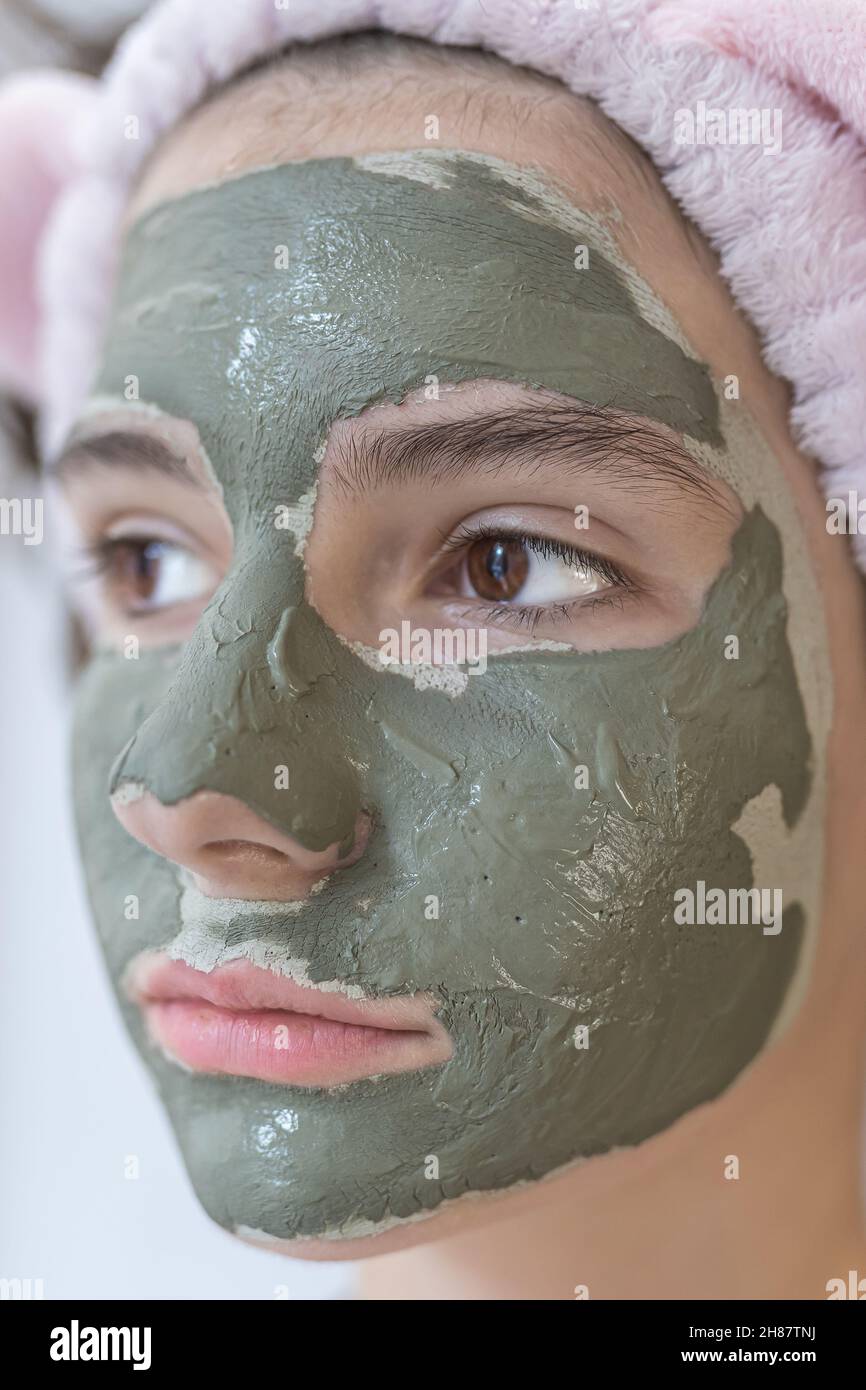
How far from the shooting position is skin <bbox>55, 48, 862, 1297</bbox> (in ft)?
2.61

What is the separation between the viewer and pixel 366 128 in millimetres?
840

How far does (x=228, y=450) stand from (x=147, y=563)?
0.84 ft

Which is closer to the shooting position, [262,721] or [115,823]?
[262,721]

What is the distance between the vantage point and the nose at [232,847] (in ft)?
2.41

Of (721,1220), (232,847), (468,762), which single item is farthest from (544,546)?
(721,1220)

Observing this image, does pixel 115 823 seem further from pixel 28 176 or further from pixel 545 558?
pixel 28 176

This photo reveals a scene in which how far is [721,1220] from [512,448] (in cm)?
58

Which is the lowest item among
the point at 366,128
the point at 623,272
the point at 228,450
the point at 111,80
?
the point at 228,450

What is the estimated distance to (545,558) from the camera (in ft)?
2.69

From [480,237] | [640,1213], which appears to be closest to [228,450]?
[480,237]

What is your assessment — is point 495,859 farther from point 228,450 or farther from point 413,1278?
point 413,1278

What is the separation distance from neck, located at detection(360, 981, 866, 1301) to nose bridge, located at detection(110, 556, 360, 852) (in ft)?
1.22

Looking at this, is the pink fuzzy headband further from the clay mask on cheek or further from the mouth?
the mouth

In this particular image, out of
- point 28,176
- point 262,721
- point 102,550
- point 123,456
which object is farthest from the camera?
point 28,176
